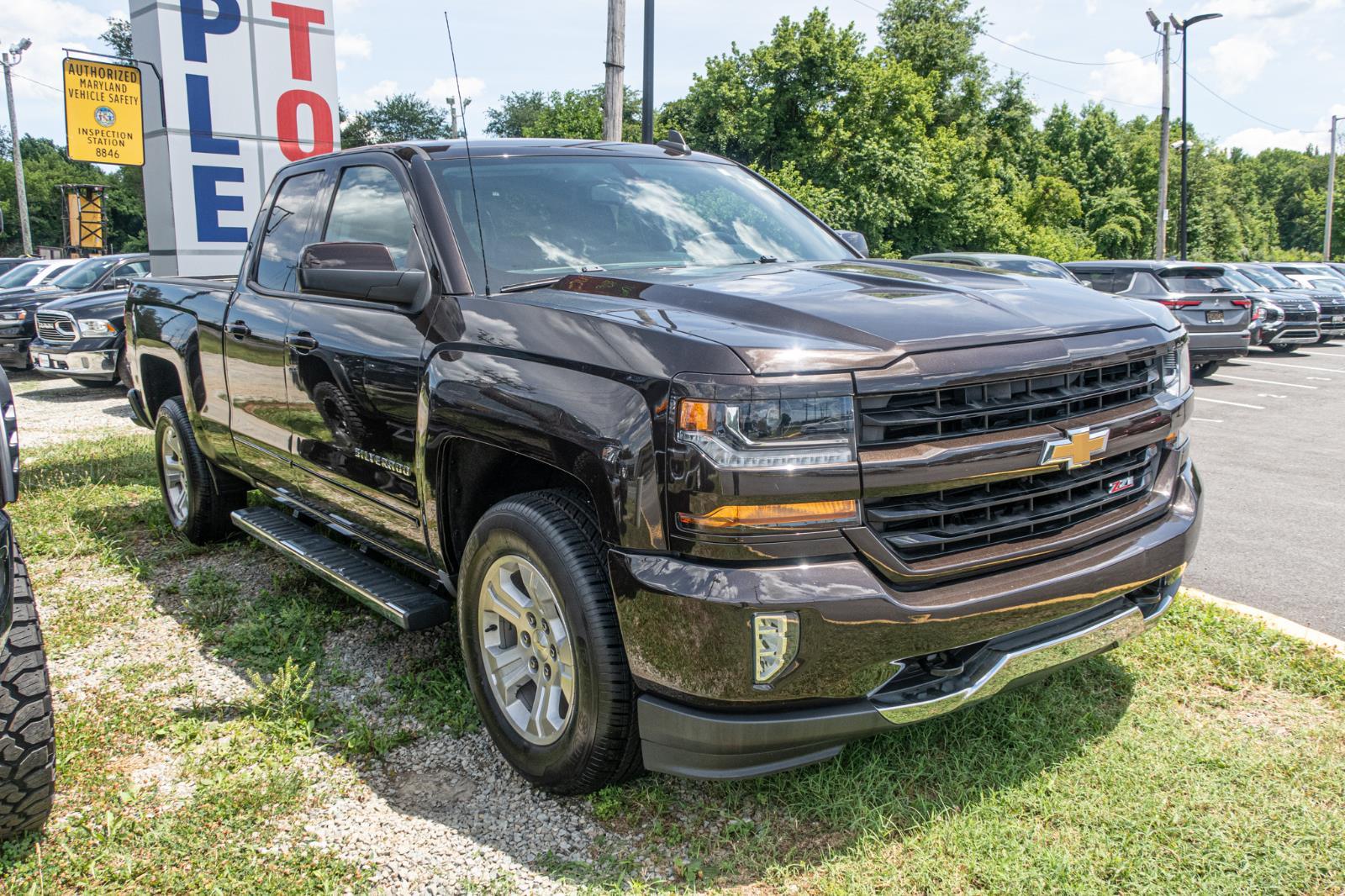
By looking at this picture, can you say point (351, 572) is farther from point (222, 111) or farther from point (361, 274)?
point (222, 111)

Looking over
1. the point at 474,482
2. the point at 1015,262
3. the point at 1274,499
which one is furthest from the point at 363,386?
the point at 1015,262

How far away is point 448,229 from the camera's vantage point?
3.43 metres

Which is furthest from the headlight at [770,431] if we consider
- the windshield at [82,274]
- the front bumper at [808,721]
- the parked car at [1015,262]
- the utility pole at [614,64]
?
the windshield at [82,274]

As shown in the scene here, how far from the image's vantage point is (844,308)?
2.73 m

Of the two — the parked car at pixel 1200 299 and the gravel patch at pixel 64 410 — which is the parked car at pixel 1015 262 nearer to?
the parked car at pixel 1200 299

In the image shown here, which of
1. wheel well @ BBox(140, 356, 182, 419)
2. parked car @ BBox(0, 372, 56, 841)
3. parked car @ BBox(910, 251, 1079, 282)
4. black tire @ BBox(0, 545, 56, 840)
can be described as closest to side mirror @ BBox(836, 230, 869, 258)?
parked car @ BBox(0, 372, 56, 841)

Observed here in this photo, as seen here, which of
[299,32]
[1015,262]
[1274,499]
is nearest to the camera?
[1274,499]

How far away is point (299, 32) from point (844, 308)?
8405 mm

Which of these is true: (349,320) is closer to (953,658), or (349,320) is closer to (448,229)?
(448,229)

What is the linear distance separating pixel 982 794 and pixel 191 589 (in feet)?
12.5

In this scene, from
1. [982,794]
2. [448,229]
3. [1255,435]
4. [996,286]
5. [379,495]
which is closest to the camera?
[982,794]

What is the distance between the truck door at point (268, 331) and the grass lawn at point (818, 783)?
793mm

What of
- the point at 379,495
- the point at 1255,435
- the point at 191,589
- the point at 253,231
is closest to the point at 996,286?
the point at 379,495

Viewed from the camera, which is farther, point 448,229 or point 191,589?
point 191,589
